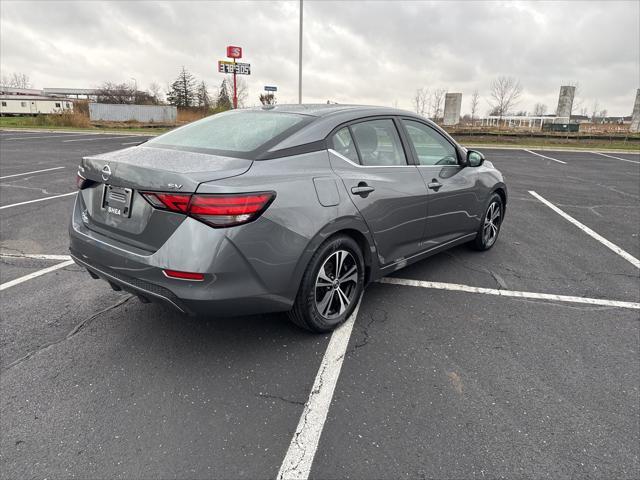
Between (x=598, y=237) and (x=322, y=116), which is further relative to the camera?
(x=598, y=237)

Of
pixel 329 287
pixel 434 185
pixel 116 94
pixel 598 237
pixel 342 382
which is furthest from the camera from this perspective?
pixel 116 94

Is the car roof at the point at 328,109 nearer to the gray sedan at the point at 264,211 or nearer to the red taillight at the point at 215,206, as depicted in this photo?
the gray sedan at the point at 264,211

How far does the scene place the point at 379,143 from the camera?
137 inches

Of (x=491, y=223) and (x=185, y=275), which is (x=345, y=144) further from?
(x=491, y=223)

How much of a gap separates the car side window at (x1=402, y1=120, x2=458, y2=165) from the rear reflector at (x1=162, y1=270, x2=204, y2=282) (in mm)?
2253

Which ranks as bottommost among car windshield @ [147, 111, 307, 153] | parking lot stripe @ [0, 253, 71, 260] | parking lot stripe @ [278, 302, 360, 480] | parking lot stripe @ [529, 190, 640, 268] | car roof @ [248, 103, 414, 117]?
parking lot stripe @ [278, 302, 360, 480]

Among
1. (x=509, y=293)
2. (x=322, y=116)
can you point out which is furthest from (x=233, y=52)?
(x=509, y=293)

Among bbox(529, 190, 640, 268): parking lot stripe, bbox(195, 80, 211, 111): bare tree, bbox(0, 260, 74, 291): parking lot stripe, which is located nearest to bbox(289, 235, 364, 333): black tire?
bbox(0, 260, 74, 291): parking lot stripe

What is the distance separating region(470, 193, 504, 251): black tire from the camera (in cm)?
481

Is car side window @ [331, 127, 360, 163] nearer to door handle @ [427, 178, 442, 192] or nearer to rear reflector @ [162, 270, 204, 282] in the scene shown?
door handle @ [427, 178, 442, 192]

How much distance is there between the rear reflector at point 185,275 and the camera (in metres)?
2.36

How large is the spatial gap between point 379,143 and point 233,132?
116 centimetres

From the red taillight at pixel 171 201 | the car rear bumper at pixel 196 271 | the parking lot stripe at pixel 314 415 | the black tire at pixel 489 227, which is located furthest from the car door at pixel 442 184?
the red taillight at pixel 171 201

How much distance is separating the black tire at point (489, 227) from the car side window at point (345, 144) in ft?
7.23
